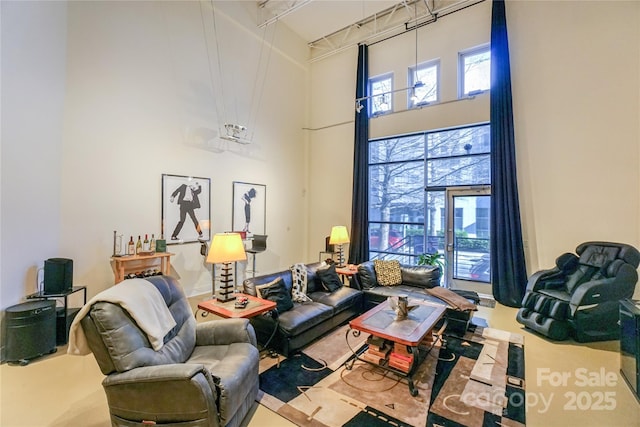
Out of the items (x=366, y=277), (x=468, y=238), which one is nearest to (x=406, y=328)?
(x=366, y=277)

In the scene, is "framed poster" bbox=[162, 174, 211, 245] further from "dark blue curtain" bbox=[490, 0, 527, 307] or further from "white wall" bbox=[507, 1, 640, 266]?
"white wall" bbox=[507, 1, 640, 266]

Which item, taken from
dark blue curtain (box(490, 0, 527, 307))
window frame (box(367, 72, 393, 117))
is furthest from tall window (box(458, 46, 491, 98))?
window frame (box(367, 72, 393, 117))

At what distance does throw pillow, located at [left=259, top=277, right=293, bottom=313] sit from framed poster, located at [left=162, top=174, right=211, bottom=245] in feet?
8.61

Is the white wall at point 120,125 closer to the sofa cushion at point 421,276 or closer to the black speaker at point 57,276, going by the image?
the black speaker at point 57,276

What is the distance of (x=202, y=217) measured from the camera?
5582 mm

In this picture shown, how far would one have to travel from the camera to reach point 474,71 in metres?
5.80

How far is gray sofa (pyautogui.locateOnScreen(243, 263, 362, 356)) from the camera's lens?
3148 mm

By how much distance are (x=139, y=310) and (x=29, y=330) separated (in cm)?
209

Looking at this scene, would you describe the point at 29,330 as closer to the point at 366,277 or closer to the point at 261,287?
the point at 261,287

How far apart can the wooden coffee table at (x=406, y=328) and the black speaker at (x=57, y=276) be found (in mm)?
3459

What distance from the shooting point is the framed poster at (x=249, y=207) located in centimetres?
625

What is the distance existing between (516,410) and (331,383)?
5.00 ft

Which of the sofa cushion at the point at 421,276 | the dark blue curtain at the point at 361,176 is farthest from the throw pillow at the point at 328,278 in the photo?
the dark blue curtain at the point at 361,176

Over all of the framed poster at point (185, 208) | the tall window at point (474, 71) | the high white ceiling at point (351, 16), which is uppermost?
the high white ceiling at point (351, 16)
